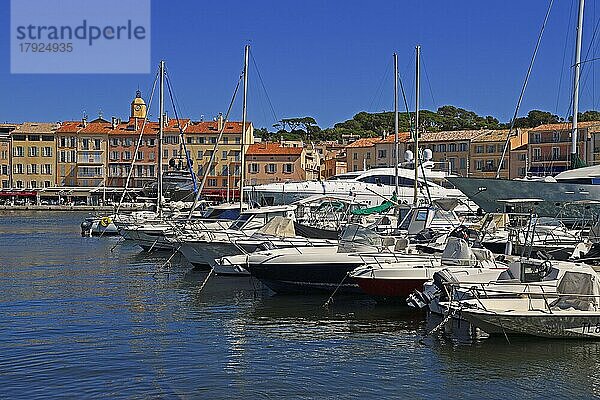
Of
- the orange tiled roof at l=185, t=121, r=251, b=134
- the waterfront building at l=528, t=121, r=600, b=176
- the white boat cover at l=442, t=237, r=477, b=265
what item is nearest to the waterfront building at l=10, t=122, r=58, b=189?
the orange tiled roof at l=185, t=121, r=251, b=134

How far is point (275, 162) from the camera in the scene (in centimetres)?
10888

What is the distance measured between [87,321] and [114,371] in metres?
5.63

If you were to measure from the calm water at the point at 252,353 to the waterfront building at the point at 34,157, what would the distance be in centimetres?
9843

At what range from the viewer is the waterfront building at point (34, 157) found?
120062mm

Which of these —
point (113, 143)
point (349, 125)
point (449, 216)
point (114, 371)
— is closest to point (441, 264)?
point (114, 371)

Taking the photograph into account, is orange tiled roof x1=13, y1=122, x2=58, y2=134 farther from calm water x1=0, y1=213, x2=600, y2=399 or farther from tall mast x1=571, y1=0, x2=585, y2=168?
calm water x1=0, y1=213, x2=600, y2=399

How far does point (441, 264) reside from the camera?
71.0ft

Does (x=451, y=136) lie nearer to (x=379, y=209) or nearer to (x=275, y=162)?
(x=275, y=162)

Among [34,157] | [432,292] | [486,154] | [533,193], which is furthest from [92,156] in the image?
[432,292]

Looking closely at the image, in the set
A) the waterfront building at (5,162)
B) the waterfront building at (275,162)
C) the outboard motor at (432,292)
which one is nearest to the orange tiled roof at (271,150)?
the waterfront building at (275,162)

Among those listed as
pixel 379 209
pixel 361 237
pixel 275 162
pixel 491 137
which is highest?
pixel 491 137

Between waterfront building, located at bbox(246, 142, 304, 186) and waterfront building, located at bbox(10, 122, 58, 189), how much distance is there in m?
29.5

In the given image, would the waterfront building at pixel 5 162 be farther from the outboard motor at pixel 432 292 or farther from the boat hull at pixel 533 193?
the outboard motor at pixel 432 292

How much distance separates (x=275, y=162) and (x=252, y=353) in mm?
92315
